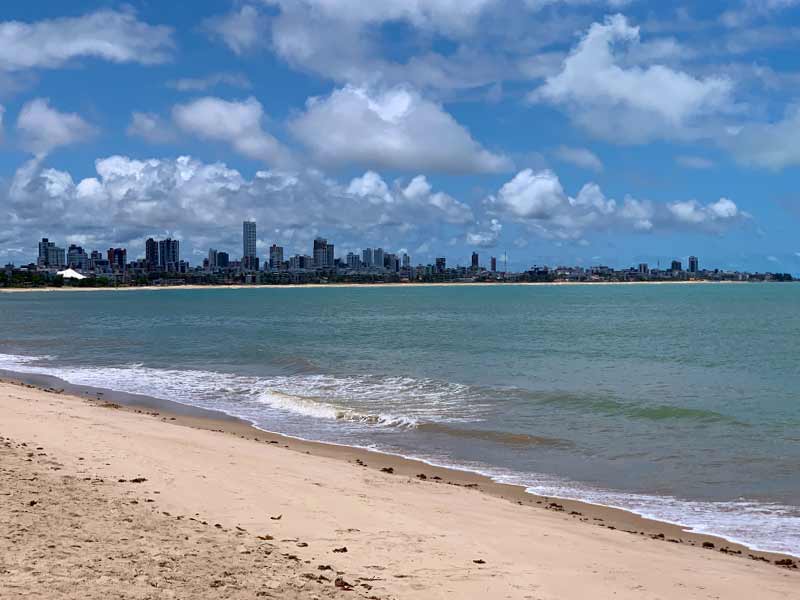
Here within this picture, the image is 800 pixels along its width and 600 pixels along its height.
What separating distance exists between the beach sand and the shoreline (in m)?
0.08

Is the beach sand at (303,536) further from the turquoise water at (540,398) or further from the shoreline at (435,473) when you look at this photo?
the turquoise water at (540,398)

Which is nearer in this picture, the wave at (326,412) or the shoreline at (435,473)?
the shoreline at (435,473)

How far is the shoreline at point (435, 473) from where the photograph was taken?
11.0m

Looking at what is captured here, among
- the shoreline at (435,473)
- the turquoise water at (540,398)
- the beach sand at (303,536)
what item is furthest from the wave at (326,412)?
the beach sand at (303,536)

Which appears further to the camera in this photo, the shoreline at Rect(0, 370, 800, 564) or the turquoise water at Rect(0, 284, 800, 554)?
the turquoise water at Rect(0, 284, 800, 554)

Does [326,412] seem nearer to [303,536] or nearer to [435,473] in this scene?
[435,473]

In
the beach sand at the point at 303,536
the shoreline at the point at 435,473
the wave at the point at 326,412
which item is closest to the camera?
the beach sand at the point at 303,536

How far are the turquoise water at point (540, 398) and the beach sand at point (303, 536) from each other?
7.60 feet

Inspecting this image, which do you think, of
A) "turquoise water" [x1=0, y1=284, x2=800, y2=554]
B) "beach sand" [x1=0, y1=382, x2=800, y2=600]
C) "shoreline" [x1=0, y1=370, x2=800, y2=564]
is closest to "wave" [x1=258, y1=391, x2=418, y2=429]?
"turquoise water" [x1=0, y1=284, x2=800, y2=554]

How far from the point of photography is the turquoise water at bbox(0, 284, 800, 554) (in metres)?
14.6

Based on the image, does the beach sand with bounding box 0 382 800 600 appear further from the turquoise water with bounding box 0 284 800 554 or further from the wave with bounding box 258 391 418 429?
the wave with bounding box 258 391 418 429

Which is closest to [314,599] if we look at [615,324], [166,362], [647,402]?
[647,402]

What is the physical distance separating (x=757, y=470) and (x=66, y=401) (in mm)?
18863

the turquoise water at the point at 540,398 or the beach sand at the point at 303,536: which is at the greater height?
the beach sand at the point at 303,536
